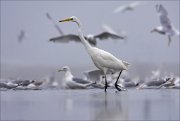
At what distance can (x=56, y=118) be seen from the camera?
16.1ft

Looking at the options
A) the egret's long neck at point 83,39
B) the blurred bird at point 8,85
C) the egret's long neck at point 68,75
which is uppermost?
the egret's long neck at point 83,39

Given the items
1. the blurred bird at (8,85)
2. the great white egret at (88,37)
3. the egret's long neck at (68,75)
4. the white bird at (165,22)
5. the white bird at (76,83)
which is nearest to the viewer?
the blurred bird at (8,85)

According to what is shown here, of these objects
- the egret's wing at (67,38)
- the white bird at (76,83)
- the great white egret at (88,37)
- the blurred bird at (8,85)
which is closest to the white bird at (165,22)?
the great white egret at (88,37)

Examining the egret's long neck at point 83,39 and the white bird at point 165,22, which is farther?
the white bird at point 165,22

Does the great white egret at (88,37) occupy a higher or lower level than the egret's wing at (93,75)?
higher

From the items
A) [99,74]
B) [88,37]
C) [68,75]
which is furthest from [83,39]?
[88,37]

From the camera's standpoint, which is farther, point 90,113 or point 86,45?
point 86,45

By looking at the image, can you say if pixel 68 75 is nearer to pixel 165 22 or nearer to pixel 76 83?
pixel 76 83

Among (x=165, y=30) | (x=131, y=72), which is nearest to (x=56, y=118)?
(x=165, y=30)

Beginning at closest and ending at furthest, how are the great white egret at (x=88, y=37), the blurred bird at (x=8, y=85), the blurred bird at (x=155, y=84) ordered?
the blurred bird at (x=8, y=85), the blurred bird at (x=155, y=84), the great white egret at (x=88, y=37)

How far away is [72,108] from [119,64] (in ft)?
16.0

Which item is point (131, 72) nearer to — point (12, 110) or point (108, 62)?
point (108, 62)

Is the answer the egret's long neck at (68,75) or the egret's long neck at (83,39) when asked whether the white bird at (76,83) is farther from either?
the egret's long neck at (83,39)

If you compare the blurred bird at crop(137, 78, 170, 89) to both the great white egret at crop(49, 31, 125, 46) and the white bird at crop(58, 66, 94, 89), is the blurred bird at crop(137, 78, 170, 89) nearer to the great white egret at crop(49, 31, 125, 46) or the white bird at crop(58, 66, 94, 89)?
the white bird at crop(58, 66, 94, 89)
